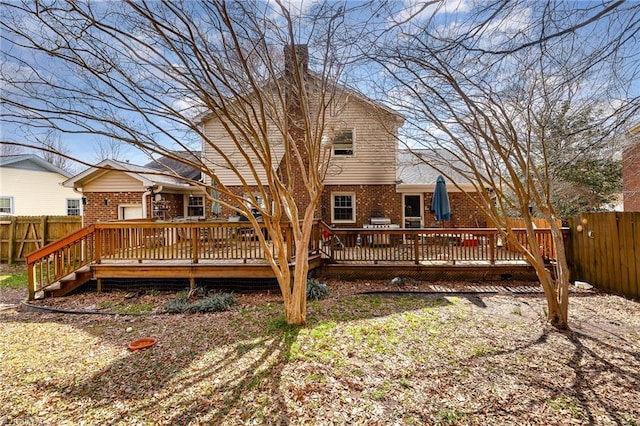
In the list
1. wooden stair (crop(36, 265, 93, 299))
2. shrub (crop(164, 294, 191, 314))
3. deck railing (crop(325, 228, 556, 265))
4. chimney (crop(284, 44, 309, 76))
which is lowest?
shrub (crop(164, 294, 191, 314))

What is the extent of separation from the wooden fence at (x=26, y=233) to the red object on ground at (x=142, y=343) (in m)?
9.99

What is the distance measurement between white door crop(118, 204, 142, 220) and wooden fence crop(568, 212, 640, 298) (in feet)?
44.9

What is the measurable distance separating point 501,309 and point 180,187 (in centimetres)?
1143

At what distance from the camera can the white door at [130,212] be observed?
1138 centimetres

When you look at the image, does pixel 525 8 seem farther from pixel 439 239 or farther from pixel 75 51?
pixel 439 239

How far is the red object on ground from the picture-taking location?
4031 mm

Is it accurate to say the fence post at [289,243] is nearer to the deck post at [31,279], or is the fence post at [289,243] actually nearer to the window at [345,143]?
the deck post at [31,279]

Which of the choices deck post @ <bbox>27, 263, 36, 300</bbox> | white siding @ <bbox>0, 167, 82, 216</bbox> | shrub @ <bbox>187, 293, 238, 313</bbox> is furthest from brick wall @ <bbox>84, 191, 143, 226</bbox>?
shrub @ <bbox>187, 293, 238, 313</bbox>

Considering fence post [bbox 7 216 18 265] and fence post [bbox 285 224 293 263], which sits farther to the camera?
fence post [bbox 7 216 18 265]

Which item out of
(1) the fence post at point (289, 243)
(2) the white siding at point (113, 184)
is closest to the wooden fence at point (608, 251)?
(1) the fence post at point (289, 243)

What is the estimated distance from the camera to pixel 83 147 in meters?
7.28

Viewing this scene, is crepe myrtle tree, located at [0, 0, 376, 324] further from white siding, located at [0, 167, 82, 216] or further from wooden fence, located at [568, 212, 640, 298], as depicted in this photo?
white siding, located at [0, 167, 82, 216]

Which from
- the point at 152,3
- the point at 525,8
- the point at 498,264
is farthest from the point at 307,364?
the point at 498,264

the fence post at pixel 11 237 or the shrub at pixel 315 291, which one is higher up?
the fence post at pixel 11 237
